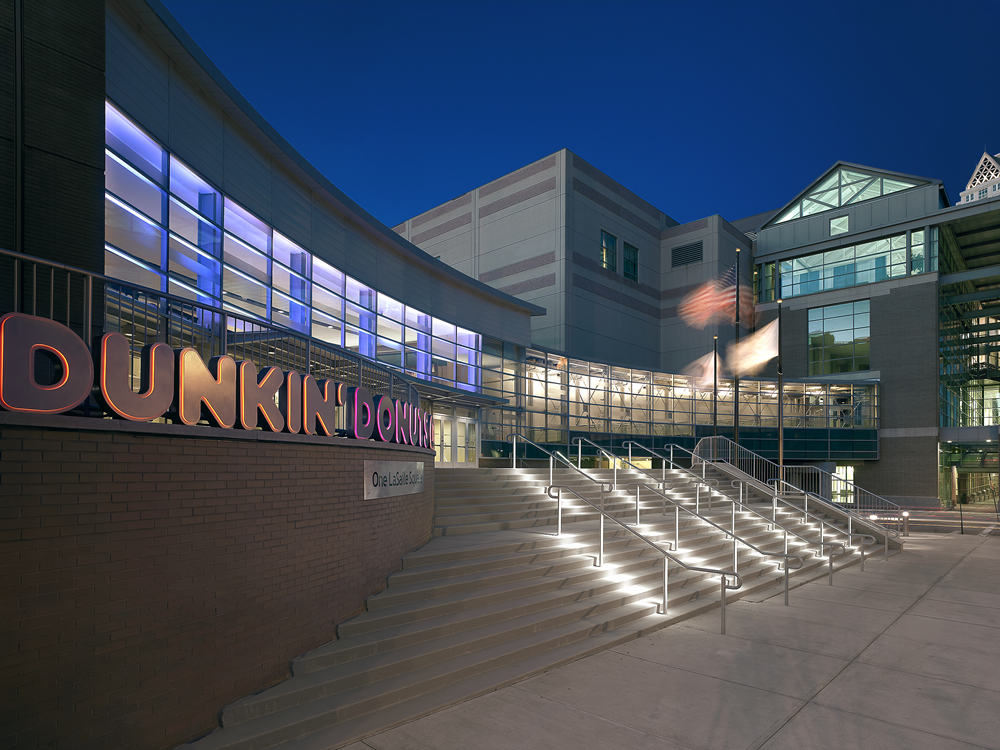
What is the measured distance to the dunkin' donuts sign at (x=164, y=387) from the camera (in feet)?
14.7

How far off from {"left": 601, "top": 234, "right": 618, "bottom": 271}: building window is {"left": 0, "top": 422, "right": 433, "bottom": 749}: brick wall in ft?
118

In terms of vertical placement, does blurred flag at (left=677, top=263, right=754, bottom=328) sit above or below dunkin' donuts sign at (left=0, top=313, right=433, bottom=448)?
above

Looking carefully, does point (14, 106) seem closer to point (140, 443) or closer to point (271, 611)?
point (140, 443)

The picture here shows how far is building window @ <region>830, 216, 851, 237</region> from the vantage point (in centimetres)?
4306

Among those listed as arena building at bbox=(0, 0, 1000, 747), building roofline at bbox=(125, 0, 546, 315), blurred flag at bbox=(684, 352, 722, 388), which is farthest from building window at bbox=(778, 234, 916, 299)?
building roofline at bbox=(125, 0, 546, 315)

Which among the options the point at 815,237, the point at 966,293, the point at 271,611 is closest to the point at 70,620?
the point at 271,611

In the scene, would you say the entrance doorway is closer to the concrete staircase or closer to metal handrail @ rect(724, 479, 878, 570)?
the concrete staircase

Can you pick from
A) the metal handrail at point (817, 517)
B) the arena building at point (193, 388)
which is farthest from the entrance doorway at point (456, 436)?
the metal handrail at point (817, 517)

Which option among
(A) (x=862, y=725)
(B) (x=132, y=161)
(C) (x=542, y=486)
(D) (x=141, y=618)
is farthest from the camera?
(C) (x=542, y=486)

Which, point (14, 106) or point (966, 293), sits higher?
point (966, 293)

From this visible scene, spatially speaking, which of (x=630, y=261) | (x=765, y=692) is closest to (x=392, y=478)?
(x=765, y=692)

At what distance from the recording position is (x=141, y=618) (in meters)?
5.15

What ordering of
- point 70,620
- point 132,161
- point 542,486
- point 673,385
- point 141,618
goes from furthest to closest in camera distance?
point 673,385 → point 542,486 → point 132,161 → point 141,618 → point 70,620

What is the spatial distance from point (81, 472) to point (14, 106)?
545 centimetres
